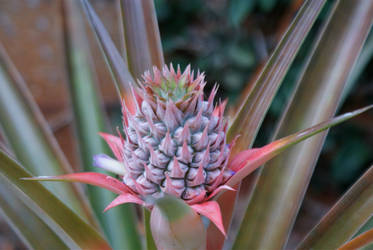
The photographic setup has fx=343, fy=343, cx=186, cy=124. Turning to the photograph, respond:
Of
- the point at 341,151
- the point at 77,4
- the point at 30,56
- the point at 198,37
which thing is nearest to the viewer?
the point at 77,4

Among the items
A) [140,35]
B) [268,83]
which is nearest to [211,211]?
[268,83]

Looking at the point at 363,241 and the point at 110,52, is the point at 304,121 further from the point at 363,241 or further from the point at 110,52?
the point at 110,52

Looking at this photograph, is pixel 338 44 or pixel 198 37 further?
pixel 198 37

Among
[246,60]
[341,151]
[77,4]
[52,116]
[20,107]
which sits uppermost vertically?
[77,4]

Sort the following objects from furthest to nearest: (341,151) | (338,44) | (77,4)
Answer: (341,151), (77,4), (338,44)

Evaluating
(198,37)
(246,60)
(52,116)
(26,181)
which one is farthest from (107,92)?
(26,181)

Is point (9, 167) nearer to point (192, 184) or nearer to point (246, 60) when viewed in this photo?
point (192, 184)

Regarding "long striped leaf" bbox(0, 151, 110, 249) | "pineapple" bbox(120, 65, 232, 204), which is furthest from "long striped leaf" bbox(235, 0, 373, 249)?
"long striped leaf" bbox(0, 151, 110, 249)

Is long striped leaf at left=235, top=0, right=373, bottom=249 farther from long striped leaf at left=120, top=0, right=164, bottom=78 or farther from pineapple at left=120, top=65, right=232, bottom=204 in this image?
long striped leaf at left=120, top=0, right=164, bottom=78
